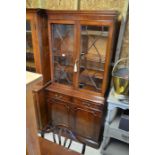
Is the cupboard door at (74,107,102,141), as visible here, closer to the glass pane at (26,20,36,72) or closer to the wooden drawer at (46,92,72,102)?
the wooden drawer at (46,92,72,102)

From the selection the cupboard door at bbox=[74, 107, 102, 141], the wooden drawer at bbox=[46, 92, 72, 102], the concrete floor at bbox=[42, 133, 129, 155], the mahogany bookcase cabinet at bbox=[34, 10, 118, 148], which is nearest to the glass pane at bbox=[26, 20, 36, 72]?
the mahogany bookcase cabinet at bbox=[34, 10, 118, 148]

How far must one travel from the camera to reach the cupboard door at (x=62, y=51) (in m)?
1.78

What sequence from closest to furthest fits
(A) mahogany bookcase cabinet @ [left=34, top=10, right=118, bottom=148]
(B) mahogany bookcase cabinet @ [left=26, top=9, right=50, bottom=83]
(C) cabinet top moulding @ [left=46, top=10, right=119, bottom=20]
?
(C) cabinet top moulding @ [left=46, top=10, right=119, bottom=20] < (A) mahogany bookcase cabinet @ [left=34, top=10, right=118, bottom=148] < (B) mahogany bookcase cabinet @ [left=26, top=9, right=50, bottom=83]

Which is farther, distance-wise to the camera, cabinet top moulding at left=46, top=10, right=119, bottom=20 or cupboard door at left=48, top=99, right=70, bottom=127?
cupboard door at left=48, top=99, right=70, bottom=127

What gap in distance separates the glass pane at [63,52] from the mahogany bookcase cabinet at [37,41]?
13 centimetres

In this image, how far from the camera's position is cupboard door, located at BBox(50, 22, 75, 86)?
5.85 ft

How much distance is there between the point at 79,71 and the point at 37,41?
0.67m

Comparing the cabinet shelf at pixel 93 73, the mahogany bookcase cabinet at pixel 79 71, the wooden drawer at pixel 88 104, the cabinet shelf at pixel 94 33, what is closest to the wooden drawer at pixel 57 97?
the mahogany bookcase cabinet at pixel 79 71

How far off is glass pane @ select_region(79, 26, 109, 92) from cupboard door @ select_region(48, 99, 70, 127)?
1.36ft

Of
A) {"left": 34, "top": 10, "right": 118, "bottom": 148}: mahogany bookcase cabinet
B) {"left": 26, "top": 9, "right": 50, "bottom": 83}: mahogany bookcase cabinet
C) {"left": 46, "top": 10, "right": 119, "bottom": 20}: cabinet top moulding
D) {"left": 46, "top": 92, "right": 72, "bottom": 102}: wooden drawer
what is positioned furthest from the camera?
{"left": 46, "top": 92, "right": 72, "bottom": 102}: wooden drawer

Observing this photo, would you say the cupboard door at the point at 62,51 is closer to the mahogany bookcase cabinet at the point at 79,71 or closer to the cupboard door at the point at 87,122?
the mahogany bookcase cabinet at the point at 79,71

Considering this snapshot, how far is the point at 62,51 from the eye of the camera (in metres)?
1.92
